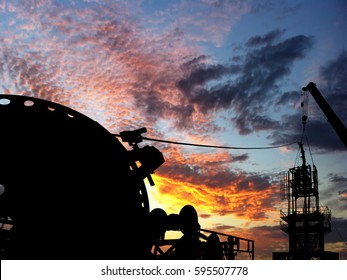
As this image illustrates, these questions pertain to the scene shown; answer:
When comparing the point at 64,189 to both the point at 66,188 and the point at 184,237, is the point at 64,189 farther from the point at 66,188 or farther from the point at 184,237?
the point at 184,237

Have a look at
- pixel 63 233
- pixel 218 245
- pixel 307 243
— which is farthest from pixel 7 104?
pixel 307 243

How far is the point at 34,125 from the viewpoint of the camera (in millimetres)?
12133

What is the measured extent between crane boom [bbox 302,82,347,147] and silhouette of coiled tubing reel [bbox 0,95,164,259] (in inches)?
1368

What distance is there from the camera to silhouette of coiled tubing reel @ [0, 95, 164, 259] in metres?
11.1

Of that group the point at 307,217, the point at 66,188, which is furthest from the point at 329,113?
the point at 66,188

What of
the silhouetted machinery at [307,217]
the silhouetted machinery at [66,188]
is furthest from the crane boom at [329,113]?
the silhouetted machinery at [66,188]

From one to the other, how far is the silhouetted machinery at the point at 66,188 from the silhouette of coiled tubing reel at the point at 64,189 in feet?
0.08

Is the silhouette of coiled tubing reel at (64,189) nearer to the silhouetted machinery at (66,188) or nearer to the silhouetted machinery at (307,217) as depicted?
the silhouetted machinery at (66,188)

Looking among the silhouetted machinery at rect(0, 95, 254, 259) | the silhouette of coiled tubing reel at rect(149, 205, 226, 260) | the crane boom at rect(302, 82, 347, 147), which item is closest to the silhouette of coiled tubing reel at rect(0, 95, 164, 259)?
the silhouetted machinery at rect(0, 95, 254, 259)

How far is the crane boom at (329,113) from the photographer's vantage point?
42.7 metres

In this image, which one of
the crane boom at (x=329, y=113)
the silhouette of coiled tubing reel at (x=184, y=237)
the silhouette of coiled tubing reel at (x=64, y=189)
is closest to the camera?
the silhouette of coiled tubing reel at (x=64, y=189)

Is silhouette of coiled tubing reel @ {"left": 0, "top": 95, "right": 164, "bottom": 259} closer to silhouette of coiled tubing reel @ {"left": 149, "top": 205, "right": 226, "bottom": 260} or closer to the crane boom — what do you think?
silhouette of coiled tubing reel @ {"left": 149, "top": 205, "right": 226, "bottom": 260}

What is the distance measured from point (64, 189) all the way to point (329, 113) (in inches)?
→ 1532

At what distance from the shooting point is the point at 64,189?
A: 11570 mm
